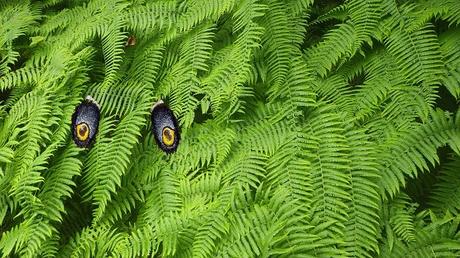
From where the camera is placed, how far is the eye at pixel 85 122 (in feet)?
9.66

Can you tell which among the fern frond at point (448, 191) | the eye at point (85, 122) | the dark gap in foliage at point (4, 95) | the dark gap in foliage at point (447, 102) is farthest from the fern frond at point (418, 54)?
the dark gap in foliage at point (4, 95)

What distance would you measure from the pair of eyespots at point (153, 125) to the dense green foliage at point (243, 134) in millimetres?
53

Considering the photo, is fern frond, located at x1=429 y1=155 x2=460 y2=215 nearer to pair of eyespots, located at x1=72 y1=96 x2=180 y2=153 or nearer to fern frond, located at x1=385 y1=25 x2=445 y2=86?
fern frond, located at x1=385 y1=25 x2=445 y2=86

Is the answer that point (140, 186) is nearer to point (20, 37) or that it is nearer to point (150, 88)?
point (150, 88)

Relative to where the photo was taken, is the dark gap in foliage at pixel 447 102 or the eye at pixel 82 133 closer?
the dark gap in foliage at pixel 447 102

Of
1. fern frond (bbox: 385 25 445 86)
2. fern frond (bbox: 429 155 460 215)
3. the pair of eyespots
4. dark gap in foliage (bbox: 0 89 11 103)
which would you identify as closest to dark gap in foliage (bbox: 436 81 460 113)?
Result: fern frond (bbox: 385 25 445 86)

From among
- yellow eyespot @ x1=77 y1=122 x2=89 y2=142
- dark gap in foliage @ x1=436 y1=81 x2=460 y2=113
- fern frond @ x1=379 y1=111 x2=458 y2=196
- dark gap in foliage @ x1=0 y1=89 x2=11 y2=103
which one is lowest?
fern frond @ x1=379 y1=111 x2=458 y2=196

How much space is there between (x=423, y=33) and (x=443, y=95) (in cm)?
37

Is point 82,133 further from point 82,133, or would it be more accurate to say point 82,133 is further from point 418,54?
point 418,54

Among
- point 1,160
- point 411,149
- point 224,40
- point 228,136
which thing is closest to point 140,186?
point 228,136

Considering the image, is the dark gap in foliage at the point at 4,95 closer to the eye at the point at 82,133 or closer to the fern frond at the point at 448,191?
the eye at the point at 82,133

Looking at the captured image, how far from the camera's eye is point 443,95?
2604mm

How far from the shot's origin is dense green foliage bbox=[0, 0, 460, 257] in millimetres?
2238

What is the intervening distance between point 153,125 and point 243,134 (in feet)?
2.10
